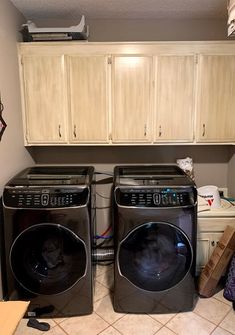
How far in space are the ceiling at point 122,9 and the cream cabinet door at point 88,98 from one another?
40 cm

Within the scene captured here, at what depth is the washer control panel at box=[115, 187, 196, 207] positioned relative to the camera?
1803 millimetres

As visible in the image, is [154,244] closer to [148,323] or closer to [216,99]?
[148,323]

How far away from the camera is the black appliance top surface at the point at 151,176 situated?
191 centimetres

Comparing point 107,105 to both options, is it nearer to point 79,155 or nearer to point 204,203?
point 79,155

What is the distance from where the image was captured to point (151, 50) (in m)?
2.15

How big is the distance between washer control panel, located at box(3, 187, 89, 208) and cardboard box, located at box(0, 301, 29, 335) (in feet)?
2.34

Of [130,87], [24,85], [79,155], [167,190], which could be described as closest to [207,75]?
[130,87]

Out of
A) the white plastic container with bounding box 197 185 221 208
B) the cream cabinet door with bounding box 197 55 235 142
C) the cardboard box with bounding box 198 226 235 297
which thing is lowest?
the cardboard box with bounding box 198 226 235 297

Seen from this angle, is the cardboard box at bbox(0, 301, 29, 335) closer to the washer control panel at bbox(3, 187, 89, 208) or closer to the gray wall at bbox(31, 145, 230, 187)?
the washer control panel at bbox(3, 187, 89, 208)

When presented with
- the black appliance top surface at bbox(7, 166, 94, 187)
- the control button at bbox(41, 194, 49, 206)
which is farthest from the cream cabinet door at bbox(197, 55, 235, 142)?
the control button at bbox(41, 194, 49, 206)

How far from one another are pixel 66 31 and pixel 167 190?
151 centimetres

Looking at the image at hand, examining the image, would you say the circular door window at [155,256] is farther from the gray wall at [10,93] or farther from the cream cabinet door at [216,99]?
the gray wall at [10,93]

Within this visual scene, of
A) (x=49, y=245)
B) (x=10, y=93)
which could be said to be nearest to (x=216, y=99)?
(x=10, y=93)

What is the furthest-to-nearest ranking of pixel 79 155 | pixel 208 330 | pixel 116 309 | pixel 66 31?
pixel 79 155 < pixel 66 31 < pixel 116 309 < pixel 208 330
